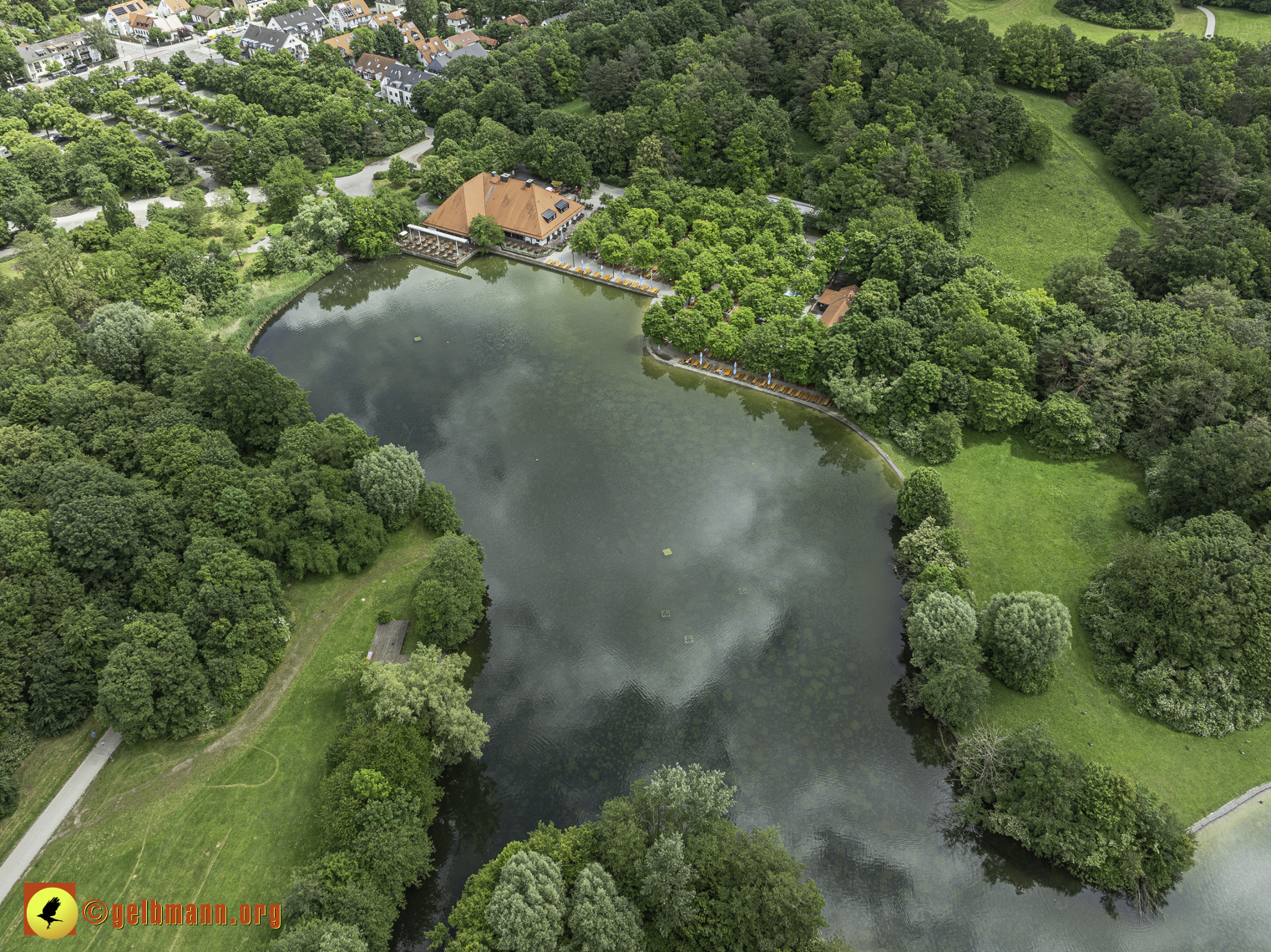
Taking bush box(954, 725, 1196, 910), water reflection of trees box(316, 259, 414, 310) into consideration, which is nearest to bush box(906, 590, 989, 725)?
bush box(954, 725, 1196, 910)

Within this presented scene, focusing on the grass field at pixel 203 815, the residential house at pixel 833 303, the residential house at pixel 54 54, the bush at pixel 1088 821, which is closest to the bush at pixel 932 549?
the bush at pixel 1088 821

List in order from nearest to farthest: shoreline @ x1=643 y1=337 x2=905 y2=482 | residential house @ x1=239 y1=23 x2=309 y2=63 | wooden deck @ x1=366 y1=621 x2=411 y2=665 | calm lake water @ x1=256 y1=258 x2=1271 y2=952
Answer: calm lake water @ x1=256 y1=258 x2=1271 y2=952
wooden deck @ x1=366 y1=621 x2=411 y2=665
shoreline @ x1=643 y1=337 x2=905 y2=482
residential house @ x1=239 y1=23 x2=309 y2=63

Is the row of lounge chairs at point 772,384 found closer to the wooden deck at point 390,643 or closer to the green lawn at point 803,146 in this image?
the wooden deck at point 390,643

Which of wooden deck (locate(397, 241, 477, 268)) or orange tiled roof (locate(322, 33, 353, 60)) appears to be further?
orange tiled roof (locate(322, 33, 353, 60))

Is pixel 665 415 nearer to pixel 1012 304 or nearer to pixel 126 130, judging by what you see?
pixel 1012 304

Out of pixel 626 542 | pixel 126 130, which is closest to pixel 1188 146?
pixel 626 542

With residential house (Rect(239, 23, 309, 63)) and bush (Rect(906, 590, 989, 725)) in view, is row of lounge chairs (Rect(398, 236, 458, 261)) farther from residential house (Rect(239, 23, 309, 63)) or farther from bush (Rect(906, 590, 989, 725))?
bush (Rect(906, 590, 989, 725))

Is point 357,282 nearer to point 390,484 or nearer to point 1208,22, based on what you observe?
point 390,484
